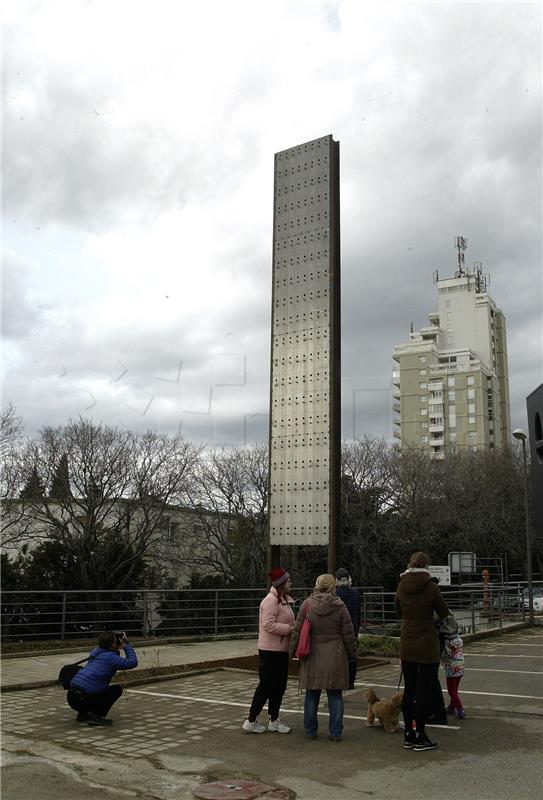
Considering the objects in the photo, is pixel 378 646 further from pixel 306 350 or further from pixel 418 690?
pixel 418 690

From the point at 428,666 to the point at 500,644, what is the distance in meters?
11.2

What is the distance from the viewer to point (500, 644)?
16.8 metres

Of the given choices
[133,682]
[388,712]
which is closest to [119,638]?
[133,682]

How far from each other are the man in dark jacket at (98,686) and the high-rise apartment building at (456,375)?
87418 mm

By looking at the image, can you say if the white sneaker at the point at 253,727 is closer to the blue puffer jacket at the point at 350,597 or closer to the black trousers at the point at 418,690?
the black trousers at the point at 418,690

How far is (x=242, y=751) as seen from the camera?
20.9 feet

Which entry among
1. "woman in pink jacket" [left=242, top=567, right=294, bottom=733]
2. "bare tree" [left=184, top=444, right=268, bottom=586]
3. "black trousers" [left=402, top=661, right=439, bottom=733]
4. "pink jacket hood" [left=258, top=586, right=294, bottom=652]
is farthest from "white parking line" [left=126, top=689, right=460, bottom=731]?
"bare tree" [left=184, top=444, right=268, bottom=586]

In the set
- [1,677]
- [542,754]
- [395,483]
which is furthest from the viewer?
[395,483]

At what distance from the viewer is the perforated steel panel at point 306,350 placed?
1233 centimetres

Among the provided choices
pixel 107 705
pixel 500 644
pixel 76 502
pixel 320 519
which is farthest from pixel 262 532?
pixel 107 705

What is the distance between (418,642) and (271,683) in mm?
1509

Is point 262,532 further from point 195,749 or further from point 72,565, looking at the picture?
point 195,749

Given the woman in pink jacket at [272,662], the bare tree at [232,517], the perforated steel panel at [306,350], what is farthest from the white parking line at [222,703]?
the bare tree at [232,517]

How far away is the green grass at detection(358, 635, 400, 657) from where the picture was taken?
519 inches
